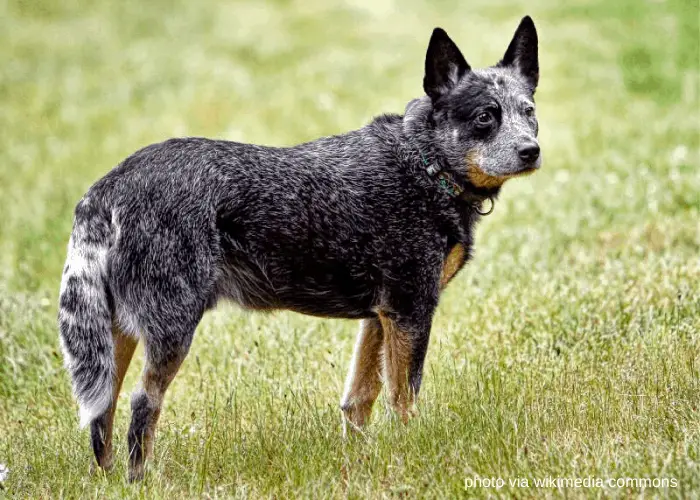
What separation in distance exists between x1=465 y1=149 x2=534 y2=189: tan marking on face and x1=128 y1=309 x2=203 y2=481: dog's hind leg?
1913 mm

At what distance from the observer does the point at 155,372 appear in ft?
15.5

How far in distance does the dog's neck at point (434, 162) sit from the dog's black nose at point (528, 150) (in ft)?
1.28

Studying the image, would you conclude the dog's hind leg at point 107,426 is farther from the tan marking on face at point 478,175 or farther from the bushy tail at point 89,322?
the tan marking on face at point 478,175

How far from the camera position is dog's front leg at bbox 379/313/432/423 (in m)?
5.27

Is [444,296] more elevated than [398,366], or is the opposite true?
[398,366]

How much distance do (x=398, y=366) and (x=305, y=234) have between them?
961mm

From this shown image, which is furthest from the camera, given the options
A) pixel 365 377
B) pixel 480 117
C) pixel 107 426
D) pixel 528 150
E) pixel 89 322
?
pixel 365 377

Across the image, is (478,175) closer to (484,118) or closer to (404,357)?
(484,118)

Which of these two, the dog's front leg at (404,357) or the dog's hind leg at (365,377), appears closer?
the dog's front leg at (404,357)

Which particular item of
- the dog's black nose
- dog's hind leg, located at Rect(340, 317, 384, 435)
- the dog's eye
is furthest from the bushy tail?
the dog's black nose

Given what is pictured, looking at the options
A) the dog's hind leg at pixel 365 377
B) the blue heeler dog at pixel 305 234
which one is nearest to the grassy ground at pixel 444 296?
the dog's hind leg at pixel 365 377

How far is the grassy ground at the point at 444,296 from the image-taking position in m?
4.84

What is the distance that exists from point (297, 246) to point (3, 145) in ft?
32.4

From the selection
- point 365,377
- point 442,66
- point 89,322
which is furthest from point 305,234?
point 442,66
